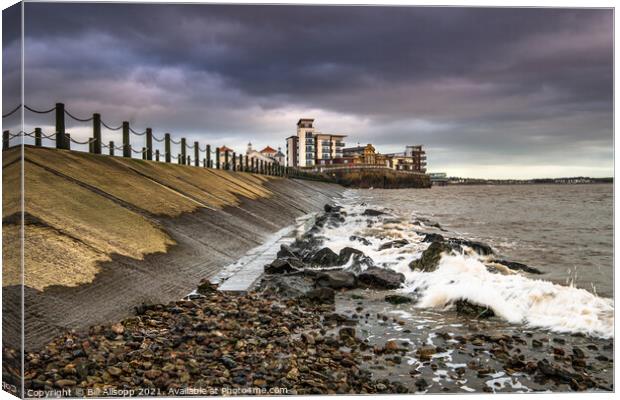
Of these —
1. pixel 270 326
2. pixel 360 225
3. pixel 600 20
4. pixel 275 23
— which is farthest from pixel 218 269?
pixel 360 225

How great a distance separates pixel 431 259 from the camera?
34.2ft

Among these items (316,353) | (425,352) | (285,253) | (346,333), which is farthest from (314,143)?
(425,352)

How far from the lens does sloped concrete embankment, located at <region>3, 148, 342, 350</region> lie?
5438mm

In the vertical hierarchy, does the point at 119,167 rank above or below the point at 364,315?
above

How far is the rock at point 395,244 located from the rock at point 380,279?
3907 mm

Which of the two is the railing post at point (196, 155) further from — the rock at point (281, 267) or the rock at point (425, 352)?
the rock at point (425, 352)

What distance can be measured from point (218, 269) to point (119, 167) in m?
5.80

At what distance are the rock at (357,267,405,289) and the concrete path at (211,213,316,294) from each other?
84.6 inches

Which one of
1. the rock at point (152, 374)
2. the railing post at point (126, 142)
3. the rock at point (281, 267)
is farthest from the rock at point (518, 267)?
the railing post at point (126, 142)

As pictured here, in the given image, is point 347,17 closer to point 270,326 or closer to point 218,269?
point 270,326

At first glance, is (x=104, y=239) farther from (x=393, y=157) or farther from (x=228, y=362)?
(x=393, y=157)

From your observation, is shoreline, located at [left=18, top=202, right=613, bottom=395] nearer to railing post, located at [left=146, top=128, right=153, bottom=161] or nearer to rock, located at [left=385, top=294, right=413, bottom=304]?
rock, located at [left=385, top=294, right=413, bottom=304]

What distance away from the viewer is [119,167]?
1340 centimetres

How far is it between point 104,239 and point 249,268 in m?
3.24
